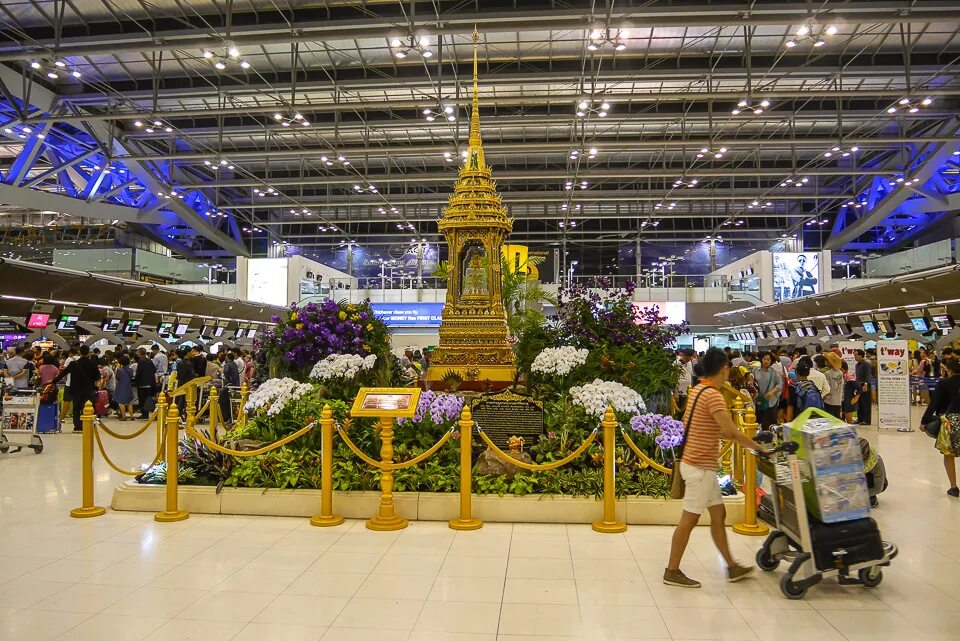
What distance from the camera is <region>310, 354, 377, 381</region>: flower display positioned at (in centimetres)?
801

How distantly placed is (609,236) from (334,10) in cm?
2637

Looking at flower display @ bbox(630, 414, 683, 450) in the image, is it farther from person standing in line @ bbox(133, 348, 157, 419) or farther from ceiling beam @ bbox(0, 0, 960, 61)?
person standing in line @ bbox(133, 348, 157, 419)

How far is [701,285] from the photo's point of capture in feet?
93.0

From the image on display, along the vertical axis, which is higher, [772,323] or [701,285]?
[701,285]

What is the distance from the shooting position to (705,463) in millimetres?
4555

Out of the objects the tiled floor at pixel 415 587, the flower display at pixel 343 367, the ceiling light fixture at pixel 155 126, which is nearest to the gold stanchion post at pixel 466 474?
the tiled floor at pixel 415 587

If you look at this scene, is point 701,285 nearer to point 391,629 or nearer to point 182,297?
point 182,297

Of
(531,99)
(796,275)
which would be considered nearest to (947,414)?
(531,99)

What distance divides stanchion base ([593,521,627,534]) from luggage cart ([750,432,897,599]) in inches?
53.3

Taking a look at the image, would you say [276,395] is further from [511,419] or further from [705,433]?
[705,433]

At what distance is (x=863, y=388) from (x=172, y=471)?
14238 mm

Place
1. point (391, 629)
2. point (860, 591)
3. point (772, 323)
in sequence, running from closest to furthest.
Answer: point (391, 629)
point (860, 591)
point (772, 323)

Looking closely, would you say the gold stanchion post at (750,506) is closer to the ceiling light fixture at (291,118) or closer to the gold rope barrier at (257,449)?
the gold rope barrier at (257,449)

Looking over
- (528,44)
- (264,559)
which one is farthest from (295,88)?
(264,559)
